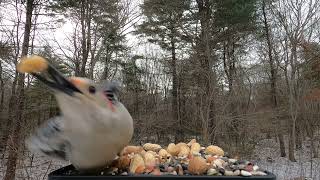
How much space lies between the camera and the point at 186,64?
34.6ft

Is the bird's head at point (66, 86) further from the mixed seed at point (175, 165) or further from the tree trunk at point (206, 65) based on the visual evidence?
the tree trunk at point (206, 65)

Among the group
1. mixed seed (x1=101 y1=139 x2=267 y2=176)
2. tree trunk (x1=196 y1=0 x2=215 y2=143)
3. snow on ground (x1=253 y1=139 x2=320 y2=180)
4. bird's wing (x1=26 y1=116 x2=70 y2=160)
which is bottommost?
snow on ground (x1=253 y1=139 x2=320 y2=180)

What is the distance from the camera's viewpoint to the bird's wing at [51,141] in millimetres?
1033

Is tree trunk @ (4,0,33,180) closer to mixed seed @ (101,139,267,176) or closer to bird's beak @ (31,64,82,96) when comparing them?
mixed seed @ (101,139,267,176)

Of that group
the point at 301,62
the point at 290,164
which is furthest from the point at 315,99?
the point at 290,164

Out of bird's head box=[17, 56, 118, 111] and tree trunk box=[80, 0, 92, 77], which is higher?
tree trunk box=[80, 0, 92, 77]

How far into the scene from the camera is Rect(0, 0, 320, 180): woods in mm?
7922

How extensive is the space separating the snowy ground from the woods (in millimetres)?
387

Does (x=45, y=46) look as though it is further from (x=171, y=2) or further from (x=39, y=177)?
(x=171, y=2)

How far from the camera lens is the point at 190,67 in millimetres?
10219

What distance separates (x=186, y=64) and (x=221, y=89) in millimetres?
1532

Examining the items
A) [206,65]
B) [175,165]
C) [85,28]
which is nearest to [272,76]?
[206,65]

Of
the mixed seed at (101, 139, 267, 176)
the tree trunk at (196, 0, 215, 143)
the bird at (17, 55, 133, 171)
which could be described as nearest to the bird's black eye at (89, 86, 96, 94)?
the bird at (17, 55, 133, 171)

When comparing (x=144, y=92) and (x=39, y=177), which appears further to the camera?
(x=144, y=92)
